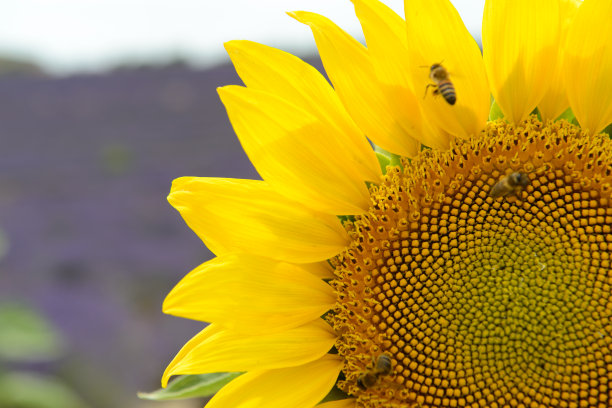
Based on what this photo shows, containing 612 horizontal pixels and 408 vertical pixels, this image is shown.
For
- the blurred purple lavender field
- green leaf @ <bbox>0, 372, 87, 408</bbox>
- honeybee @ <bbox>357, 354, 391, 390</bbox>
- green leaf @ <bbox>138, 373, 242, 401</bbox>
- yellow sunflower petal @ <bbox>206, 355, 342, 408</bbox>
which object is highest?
the blurred purple lavender field

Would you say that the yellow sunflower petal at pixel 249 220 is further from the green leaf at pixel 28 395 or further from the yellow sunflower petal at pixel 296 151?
the green leaf at pixel 28 395

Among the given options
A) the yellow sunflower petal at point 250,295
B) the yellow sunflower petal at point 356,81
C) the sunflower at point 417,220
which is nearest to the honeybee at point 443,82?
the sunflower at point 417,220

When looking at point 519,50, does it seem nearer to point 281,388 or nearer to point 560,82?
point 560,82

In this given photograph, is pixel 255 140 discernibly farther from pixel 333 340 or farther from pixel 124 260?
pixel 124 260

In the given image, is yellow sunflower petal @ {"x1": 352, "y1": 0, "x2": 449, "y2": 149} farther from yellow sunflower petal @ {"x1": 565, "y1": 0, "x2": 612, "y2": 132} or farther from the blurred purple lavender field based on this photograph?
the blurred purple lavender field

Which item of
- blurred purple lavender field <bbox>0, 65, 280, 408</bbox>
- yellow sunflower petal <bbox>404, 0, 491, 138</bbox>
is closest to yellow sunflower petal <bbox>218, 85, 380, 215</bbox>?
yellow sunflower petal <bbox>404, 0, 491, 138</bbox>

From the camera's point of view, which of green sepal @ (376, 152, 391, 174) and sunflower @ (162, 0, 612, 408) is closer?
sunflower @ (162, 0, 612, 408)


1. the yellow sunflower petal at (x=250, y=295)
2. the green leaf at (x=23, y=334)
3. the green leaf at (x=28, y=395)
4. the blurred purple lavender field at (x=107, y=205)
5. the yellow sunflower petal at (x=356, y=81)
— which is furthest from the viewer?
the blurred purple lavender field at (x=107, y=205)
